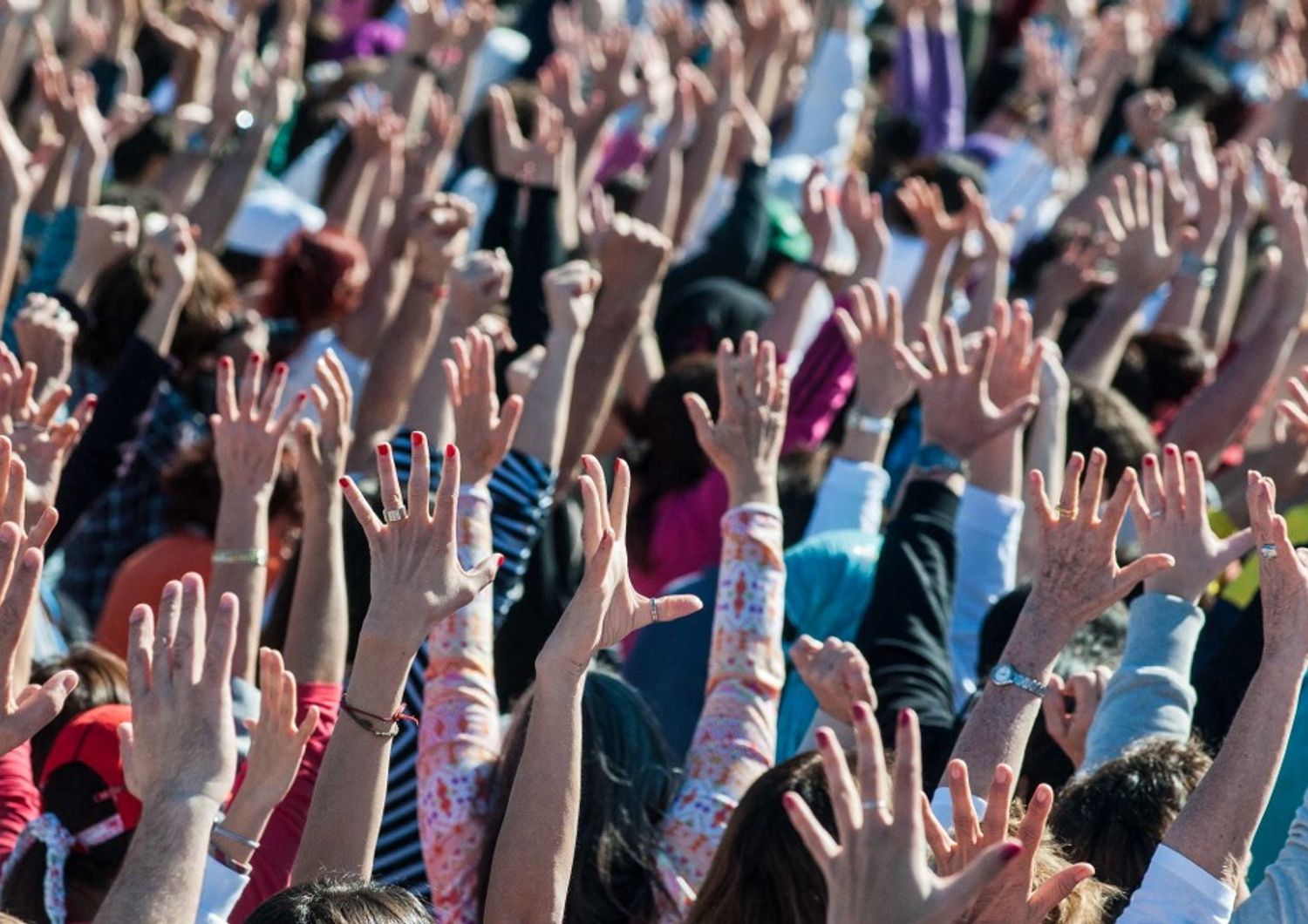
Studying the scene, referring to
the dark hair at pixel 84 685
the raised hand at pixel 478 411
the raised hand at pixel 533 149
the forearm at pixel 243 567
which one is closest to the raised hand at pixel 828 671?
the raised hand at pixel 478 411

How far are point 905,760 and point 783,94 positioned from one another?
621 centimetres

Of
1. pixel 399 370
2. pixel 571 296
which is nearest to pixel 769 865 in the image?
pixel 571 296

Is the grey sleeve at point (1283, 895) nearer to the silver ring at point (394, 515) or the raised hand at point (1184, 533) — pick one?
the raised hand at point (1184, 533)

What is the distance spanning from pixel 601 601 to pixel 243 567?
3.30ft

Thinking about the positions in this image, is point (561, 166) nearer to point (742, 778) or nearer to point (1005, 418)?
point (1005, 418)

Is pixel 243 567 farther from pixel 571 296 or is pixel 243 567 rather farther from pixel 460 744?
pixel 571 296

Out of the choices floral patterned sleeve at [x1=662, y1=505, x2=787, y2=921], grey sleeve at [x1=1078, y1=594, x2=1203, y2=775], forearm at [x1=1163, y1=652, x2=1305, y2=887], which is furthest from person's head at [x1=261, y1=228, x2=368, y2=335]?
forearm at [x1=1163, y1=652, x2=1305, y2=887]

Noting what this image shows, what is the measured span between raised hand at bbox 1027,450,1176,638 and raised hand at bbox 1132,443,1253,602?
181 mm

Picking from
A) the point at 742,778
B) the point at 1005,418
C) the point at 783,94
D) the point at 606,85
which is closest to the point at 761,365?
the point at 1005,418

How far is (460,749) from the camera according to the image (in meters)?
2.97

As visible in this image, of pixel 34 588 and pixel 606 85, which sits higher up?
pixel 606 85

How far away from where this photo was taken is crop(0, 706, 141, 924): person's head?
2936 mm

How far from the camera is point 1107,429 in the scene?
4.26 m

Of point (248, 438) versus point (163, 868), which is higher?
point (248, 438)
